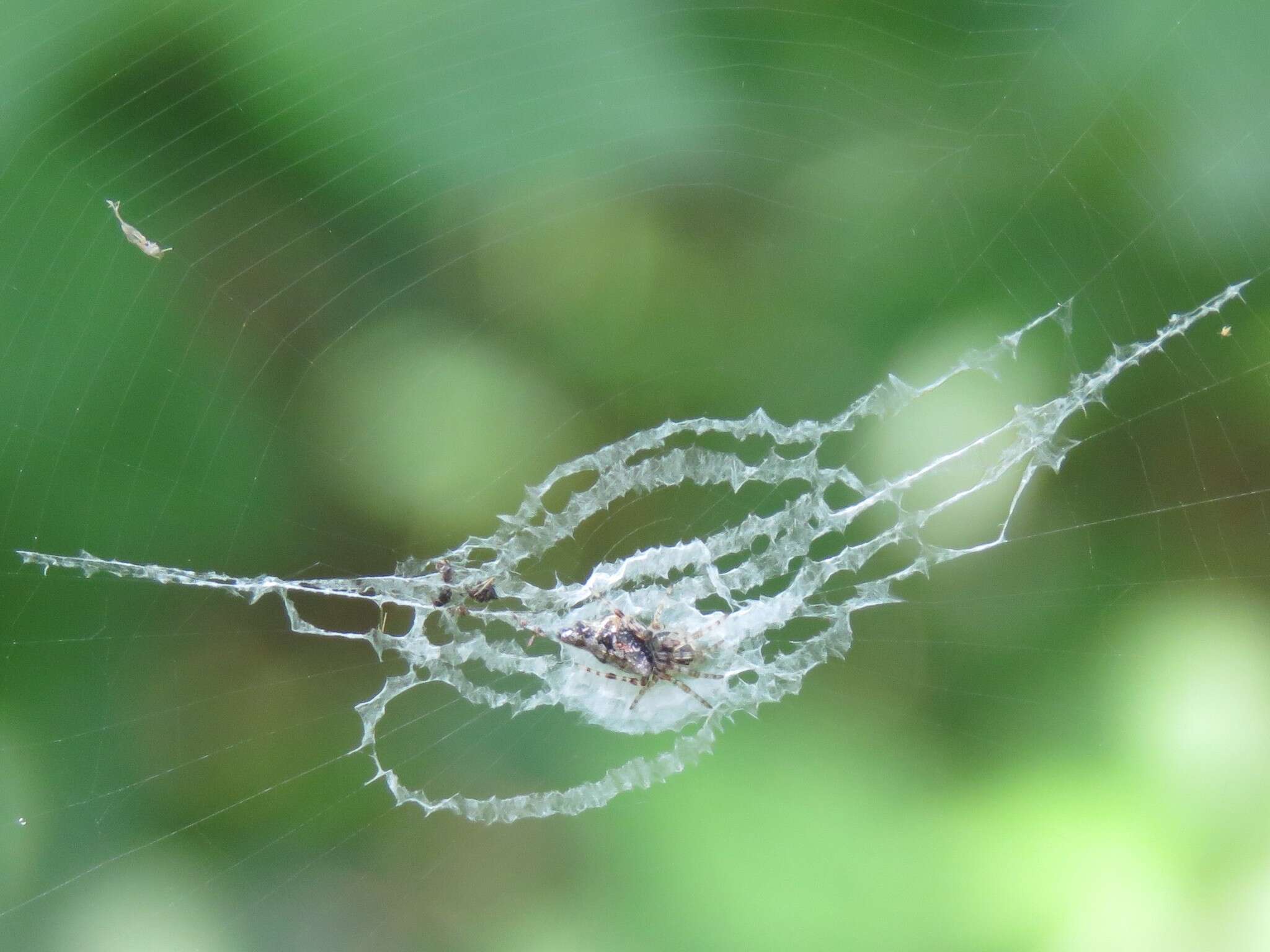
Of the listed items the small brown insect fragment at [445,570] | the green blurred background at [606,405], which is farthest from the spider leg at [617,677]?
the small brown insect fragment at [445,570]

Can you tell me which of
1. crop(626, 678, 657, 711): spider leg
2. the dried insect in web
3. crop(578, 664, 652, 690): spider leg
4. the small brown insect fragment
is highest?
the dried insect in web

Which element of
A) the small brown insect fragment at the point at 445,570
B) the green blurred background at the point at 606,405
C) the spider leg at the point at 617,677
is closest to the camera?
the green blurred background at the point at 606,405

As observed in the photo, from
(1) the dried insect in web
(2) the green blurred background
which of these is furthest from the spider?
(1) the dried insect in web

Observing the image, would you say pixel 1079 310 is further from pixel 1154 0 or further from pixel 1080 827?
pixel 1080 827

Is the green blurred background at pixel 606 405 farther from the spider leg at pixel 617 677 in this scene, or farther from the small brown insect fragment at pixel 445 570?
the spider leg at pixel 617 677

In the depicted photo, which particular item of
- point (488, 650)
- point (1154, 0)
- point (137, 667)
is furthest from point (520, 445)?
point (1154, 0)

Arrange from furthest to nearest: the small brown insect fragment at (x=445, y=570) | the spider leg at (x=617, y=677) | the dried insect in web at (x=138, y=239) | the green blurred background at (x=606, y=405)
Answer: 1. the spider leg at (x=617, y=677)
2. the small brown insect fragment at (x=445, y=570)
3. the dried insect in web at (x=138, y=239)
4. the green blurred background at (x=606, y=405)

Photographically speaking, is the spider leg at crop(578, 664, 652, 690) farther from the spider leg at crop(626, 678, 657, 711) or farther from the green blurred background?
the green blurred background
